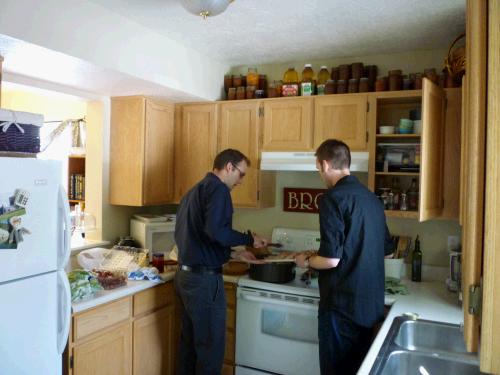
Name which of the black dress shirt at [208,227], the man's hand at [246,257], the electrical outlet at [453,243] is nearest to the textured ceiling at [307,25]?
the black dress shirt at [208,227]

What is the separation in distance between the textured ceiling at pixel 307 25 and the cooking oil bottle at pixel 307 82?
0.12 metres

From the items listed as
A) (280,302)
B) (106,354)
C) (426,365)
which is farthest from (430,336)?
(106,354)

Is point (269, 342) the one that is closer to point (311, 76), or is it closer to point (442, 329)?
point (442, 329)

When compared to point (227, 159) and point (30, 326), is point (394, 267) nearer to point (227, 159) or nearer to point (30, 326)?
point (227, 159)

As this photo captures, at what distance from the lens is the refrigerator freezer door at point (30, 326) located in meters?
1.73

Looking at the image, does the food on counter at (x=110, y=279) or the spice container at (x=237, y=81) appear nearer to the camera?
the food on counter at (x=110, y=279)

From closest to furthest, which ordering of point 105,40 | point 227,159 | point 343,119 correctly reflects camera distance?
point 105,40, point 227,159, point 343,119

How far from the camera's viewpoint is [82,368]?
223 centimetres

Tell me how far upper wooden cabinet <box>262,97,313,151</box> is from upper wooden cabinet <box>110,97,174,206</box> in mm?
814

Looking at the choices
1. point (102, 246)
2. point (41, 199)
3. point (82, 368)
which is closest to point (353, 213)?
point (41, 199)

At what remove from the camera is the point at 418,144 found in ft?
8.68

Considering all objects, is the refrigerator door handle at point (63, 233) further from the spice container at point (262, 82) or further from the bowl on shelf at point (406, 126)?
the bowl on shelf at point (406, 126)

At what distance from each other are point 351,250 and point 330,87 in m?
1.25

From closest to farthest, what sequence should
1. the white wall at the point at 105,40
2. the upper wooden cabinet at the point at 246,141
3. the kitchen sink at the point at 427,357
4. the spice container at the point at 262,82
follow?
the kitchen sink at the point at 427,357 → the white wall at the point at 105,40 → the upper wooden cabinet at the point at 246,141 → the spice container at the point at 262,82
